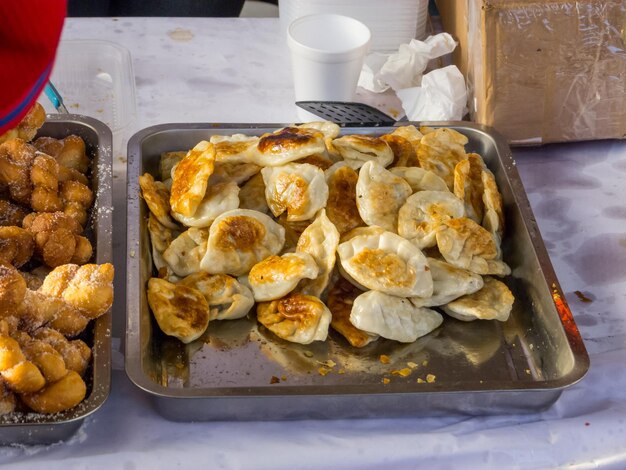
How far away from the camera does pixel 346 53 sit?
1.71 meters

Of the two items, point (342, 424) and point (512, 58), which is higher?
point (512, 58)

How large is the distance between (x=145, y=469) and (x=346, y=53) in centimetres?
100

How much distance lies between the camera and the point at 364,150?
148 centimetres

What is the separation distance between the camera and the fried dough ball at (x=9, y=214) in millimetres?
1343

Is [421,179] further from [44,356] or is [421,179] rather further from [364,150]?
[44,356]

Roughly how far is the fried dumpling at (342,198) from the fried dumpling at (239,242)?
4.1 inches

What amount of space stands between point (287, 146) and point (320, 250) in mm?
216

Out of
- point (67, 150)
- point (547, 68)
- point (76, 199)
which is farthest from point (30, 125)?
point (547, 68)

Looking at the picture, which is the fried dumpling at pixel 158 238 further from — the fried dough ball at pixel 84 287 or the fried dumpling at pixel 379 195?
the fried dumpling at pixel 379 195

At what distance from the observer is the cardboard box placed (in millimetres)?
1619

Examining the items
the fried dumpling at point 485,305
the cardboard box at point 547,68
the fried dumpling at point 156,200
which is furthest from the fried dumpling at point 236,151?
the cardboard box at point 547,68

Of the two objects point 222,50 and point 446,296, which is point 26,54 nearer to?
point 446,296

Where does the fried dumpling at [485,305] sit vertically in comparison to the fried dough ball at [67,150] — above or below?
below

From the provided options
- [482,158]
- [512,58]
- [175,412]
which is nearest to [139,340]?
[175,412]
